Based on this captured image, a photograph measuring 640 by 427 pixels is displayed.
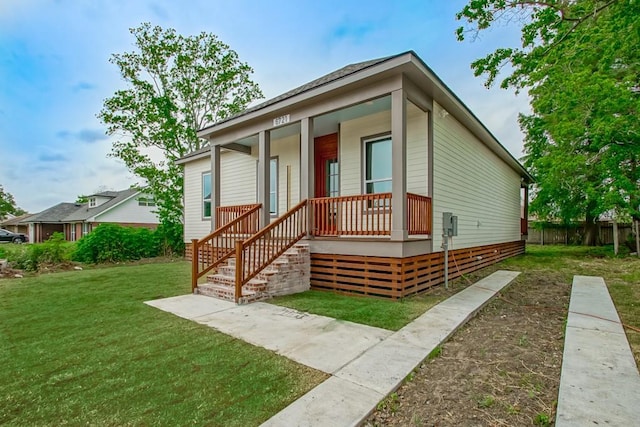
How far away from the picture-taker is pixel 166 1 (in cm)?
1005

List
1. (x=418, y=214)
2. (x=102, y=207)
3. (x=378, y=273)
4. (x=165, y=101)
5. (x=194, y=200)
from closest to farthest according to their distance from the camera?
(x=378, y=273) → (x=418, y=214) → (x=194, y=200) → (x=165, y=101) → (x=102, y=207)

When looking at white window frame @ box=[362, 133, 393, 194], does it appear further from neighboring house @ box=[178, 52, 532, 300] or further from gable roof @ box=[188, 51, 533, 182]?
gable roof @ box=[188, 51, 533, 182]

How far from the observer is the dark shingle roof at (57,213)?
108ft

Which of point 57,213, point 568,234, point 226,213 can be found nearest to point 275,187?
point 226,213

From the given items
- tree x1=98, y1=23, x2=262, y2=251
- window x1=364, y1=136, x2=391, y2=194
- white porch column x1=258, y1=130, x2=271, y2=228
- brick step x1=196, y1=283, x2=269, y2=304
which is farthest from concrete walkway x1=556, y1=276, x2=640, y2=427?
tree x1=98, y1=23, x2=262, y2=251

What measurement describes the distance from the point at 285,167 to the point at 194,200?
551 cm

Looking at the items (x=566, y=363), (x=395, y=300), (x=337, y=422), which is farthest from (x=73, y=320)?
(x=566, y=363)

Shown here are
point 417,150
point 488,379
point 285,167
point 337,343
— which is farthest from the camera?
point 285,167

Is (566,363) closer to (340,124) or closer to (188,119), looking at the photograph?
(340,124)

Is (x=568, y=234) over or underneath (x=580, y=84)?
underneath

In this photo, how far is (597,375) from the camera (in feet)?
9.36

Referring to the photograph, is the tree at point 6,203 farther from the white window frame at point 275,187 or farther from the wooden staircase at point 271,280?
the wooden staircase at point 271,280

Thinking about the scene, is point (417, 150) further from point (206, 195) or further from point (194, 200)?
point (194, 200)

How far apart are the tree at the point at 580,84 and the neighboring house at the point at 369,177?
147cm
